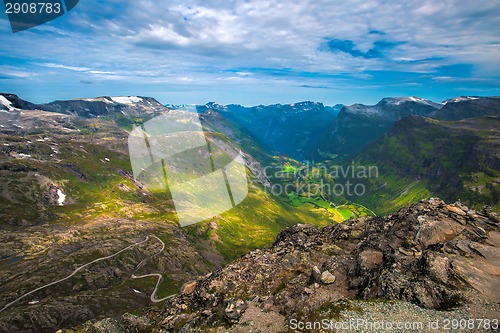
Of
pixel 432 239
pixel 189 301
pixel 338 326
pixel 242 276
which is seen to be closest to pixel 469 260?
pixel 432 239

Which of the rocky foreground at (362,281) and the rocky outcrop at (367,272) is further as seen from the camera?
the rocky outcrop at (367,272)

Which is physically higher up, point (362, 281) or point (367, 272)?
point (367, 272)

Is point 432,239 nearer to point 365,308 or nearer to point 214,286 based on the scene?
point 365,308

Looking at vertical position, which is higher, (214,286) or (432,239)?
(432,239)

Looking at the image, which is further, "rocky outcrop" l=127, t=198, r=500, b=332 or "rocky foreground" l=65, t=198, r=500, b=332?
"rocky outcrop" l=127, t=198, r=500, b=332

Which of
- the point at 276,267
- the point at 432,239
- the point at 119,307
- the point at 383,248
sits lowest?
the point at 119,307

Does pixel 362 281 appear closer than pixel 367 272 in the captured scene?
Yes

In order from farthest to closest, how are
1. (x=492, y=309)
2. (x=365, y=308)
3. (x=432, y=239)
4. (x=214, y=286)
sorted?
(x=214, y=286) → (x=432, y=239) → (x=365, y=308) → (x=492, y=309)

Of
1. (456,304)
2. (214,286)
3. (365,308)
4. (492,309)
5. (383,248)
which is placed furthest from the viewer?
(214,286)
